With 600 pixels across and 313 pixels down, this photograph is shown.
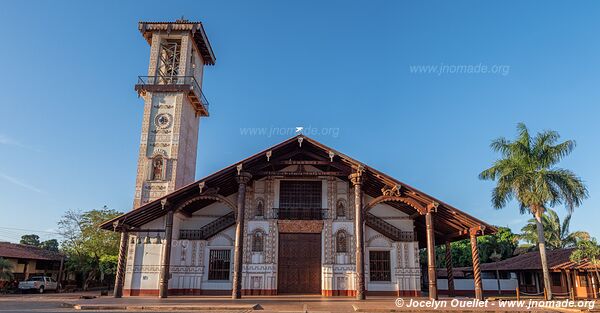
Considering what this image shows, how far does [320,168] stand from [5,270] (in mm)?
23951

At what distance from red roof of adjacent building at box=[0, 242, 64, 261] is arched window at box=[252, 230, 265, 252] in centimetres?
2210

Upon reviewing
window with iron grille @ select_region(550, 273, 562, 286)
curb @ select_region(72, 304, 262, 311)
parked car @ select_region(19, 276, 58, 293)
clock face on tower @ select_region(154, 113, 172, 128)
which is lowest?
parked car @ select_region(19, 276, 58, 293)

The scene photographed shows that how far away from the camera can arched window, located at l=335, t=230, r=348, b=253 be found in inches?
848

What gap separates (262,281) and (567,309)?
13.8 m

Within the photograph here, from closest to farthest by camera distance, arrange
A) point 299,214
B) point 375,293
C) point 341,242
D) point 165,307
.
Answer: point 165,307 → point 375,293 → point 341,242 → point 299,214

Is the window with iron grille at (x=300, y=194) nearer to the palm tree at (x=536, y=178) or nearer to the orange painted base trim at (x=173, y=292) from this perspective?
the orange painted base trim at (x=173, y=292)

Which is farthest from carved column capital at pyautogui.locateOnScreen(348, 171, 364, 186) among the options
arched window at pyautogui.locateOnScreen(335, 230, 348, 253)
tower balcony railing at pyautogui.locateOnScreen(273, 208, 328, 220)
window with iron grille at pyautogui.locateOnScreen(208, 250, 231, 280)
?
window with iron grille at pyautogui.locateOnScreen(208, 250, 231, 280)

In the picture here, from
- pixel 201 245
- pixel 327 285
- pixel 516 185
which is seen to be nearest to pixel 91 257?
pixel 201 245

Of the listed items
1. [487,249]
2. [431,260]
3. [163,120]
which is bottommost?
[431,260]

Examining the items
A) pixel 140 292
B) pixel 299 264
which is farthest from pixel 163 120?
pixel 299 264

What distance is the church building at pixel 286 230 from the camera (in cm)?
1977

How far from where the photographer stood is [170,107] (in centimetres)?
2616

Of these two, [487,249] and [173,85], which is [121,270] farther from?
[487,249]

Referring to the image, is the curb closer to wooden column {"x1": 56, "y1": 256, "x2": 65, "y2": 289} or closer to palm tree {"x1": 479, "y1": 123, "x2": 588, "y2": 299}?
palm tree {"x1": 479, "y1": 123, "x2": 588, "y2": 299}
